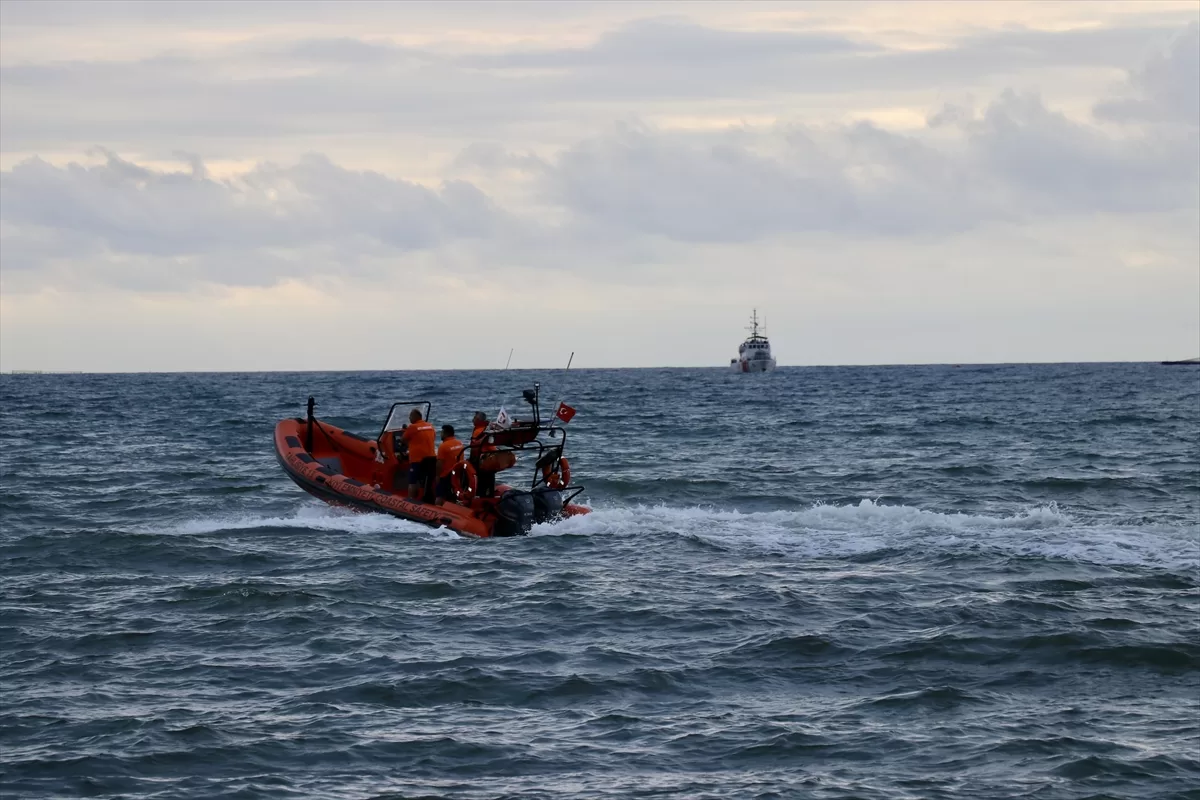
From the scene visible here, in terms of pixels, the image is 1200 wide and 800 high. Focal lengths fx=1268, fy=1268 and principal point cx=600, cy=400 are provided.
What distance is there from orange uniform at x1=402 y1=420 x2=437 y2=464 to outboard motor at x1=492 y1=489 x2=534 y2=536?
4.31 ft

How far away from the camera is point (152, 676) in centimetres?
912

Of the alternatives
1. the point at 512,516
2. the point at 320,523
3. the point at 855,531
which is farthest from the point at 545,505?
the point at 855,531

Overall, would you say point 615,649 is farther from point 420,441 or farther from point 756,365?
point 756,365

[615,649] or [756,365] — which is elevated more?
[756,365]

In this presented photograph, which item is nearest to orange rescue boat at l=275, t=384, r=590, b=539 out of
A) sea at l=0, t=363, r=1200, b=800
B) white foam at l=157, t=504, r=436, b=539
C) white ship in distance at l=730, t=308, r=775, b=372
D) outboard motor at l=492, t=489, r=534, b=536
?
outboard motor at l=492, t=489, r=534, b=536

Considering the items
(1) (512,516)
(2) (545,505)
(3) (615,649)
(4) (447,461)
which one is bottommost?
(3) (615,649)

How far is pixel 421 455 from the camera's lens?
53.7 ft

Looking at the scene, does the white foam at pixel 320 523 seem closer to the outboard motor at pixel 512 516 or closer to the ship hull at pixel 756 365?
the outboard motor at pixel 512 516

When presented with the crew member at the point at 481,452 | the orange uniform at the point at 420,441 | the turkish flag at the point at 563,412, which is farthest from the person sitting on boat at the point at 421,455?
the turkish flag at the point at 563,412

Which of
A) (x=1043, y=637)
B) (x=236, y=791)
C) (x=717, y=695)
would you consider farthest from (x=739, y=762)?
(x=1043, y=637)

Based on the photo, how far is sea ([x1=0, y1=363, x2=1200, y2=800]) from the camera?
285 inches

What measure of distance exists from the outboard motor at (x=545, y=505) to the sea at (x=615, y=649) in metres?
0.16

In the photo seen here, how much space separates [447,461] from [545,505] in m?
1.37

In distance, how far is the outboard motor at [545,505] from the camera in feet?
52.2
